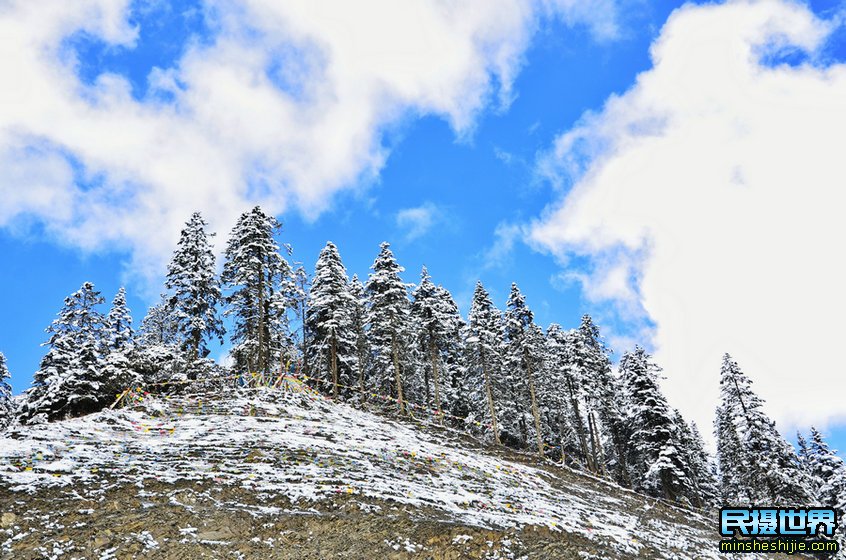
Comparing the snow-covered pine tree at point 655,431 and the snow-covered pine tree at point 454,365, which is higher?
the snow-covered pine tree at point 454,365

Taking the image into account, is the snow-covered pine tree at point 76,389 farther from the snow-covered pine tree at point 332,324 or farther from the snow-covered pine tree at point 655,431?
the snow-covered pine tree at point 655,431

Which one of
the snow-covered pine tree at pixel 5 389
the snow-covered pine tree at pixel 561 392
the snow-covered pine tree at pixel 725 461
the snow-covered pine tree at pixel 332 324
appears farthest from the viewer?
the snow-covered pine tree at pixel 725 461

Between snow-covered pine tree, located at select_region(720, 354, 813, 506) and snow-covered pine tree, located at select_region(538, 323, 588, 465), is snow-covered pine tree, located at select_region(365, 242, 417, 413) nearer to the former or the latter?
snow-covered pine tree, located at select_region(538, 323, 588, 465)

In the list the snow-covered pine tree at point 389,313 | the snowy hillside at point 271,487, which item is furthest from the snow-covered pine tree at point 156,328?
the snowy hillside at point 271,487

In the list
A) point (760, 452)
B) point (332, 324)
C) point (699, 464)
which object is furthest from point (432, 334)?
point (699, 464)

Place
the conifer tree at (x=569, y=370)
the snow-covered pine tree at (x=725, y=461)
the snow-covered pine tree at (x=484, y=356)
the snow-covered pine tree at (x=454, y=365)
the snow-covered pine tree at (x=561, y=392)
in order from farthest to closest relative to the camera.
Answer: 1. the snow-covered pine tree at (x=454, y=365)
2. the snow-covered pine tree at (x=725, y=461)
3. the snow-covered pine tree at (x=561, y=392)
4. the conifer tree at (x=569, y=370)
5. the snow-covered pine tree at (x=484, y=356)

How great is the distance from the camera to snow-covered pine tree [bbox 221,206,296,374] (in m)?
A: 33.0

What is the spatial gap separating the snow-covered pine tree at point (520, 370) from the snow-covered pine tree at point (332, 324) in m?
13.0

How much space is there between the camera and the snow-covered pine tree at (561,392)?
139ft

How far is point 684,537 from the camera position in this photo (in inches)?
767

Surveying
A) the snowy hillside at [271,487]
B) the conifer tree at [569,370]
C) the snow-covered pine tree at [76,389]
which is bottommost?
the snowy hillside at [271,487]

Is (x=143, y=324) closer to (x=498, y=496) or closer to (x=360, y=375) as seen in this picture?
(x=360, y=375)

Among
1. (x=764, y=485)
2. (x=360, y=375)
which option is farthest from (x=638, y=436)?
(x=360, y=375)

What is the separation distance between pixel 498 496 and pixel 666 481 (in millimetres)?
21584
